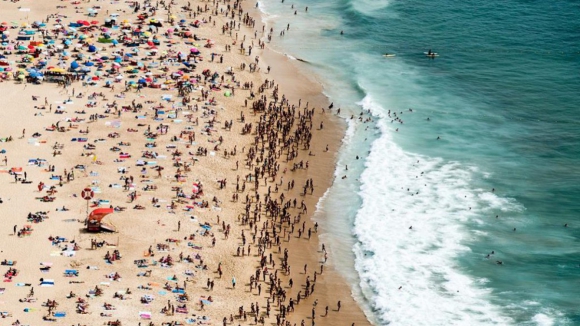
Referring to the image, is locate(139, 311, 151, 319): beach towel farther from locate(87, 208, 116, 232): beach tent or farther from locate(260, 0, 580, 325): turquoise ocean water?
locate(260, 0, 580, 325): turquoise ocean water

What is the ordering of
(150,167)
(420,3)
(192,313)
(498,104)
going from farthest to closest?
(420,3) → (498,104) → (150,167) → (192,313)

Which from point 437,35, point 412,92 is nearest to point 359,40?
point 437,35

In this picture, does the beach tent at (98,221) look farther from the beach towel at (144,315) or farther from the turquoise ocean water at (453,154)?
the turquoise ocean water at (453,154)

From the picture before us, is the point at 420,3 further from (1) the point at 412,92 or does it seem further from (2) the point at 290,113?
(2) the point at 290,113

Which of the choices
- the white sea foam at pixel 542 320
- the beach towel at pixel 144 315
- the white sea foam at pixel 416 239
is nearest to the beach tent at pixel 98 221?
the beach towel at pixel 144 315

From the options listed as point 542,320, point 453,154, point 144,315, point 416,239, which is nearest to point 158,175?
point 144,315

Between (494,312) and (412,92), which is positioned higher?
(412,92)

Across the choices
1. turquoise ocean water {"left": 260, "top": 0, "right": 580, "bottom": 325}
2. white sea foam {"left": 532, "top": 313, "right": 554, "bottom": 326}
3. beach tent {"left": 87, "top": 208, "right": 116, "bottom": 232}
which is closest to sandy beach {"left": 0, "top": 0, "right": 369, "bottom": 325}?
beach tent {"left": 87, "top": 208, "right": 116, "bottom": 232}
